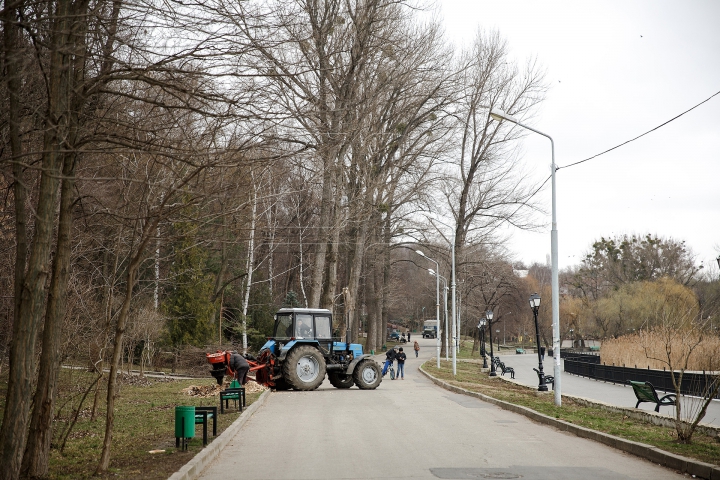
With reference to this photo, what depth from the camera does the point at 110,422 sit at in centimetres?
895

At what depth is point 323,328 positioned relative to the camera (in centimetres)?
2670

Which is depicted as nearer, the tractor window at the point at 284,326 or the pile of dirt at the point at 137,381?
the tractor window at the point at 284,326

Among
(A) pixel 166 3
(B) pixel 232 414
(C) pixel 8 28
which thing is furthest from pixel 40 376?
(B) pixel 232 414

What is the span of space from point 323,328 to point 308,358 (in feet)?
5.77

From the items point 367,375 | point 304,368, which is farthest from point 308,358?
point 367,375

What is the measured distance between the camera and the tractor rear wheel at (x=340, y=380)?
27.7 metres

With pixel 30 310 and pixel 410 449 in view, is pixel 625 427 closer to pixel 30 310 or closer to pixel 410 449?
pixel 410 449

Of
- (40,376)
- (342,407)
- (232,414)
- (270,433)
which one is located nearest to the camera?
(40,376)

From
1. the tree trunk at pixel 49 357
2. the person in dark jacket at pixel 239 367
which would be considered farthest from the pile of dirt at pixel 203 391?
the tree trunk at pixel 49 357

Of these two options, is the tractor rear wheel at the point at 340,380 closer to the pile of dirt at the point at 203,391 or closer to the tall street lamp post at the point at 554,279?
the pile of dirt at the point at 203,391

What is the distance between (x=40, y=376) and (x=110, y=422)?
1.00 meters

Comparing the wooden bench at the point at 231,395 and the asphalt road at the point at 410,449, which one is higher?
the wooden bench at the point at 231,395

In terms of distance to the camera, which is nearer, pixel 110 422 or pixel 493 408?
pixel 110 422

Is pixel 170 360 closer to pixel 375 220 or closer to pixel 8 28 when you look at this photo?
pixel 375 220
